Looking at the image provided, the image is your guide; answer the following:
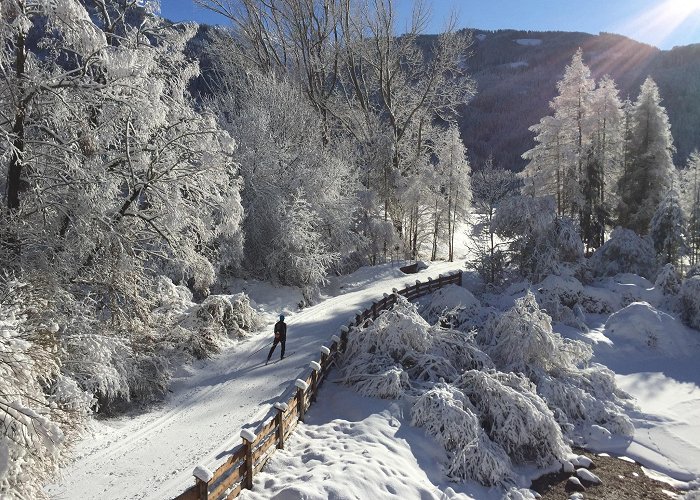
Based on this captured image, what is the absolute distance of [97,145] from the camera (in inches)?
400

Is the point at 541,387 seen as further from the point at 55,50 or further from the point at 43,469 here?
the point at 55,50

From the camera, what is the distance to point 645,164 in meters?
30.5

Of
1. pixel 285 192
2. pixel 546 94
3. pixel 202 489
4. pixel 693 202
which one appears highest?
pixel 546 94

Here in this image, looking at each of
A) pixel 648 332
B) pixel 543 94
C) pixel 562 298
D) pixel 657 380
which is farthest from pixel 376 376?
pixel 543 94

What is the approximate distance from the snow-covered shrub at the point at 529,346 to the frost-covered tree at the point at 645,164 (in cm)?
2087

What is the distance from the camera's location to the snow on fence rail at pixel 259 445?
603 cm

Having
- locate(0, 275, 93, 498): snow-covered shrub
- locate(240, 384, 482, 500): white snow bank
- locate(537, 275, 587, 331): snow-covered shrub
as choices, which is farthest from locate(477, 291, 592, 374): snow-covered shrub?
locate(0, 275, 93, 498): snow-covered shrub

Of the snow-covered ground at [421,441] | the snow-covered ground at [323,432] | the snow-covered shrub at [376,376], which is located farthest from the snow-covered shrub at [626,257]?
the snow-covered shrub at [376,376]

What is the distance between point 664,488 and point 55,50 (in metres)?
15.7

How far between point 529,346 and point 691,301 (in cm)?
1117

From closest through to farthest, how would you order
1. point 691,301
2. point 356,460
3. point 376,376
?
point 356,460 → point 376,376 → point 691,301

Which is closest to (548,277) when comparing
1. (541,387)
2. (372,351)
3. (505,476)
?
(541,387)

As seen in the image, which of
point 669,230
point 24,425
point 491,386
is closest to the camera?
point 24,425

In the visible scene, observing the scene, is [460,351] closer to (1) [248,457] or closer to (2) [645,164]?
(1) [248,457]
